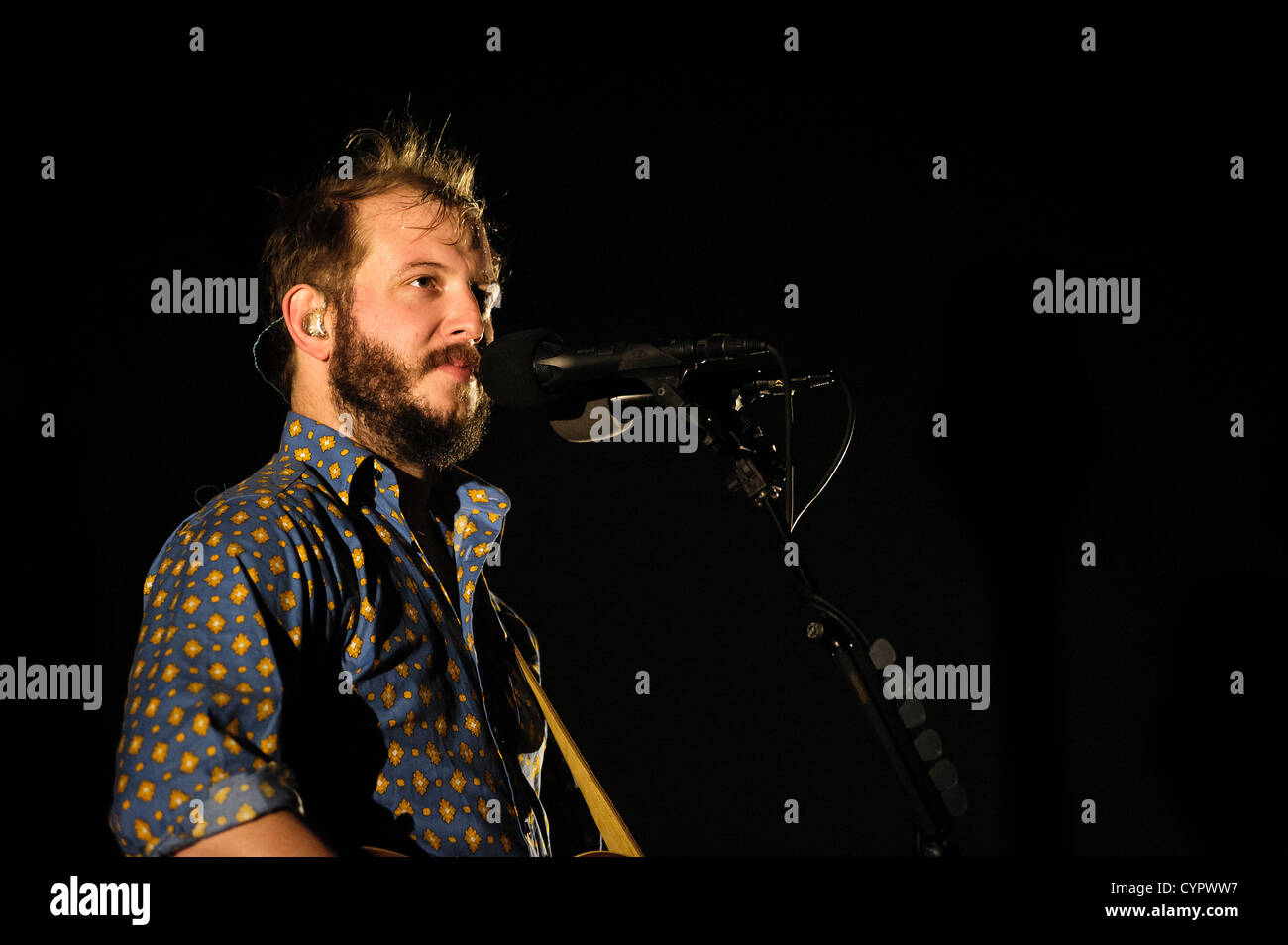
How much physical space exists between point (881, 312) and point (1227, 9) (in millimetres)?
1047

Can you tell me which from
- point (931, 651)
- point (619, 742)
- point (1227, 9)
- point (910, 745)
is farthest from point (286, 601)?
point (1227, 9)

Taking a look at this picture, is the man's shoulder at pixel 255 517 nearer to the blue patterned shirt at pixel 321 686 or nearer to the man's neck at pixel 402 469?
the blue patterned shirt at pixel 321 686

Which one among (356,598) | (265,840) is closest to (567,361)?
(356,598)

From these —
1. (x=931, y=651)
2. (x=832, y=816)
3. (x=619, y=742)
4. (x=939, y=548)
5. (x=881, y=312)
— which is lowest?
(x=832, y=816)

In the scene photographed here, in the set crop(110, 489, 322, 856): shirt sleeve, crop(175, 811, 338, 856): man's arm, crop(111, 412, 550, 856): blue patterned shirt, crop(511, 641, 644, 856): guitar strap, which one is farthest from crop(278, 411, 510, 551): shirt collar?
crop(175, 811, 338, 856): man's arm

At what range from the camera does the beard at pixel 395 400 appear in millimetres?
1958

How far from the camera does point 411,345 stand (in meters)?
1.96

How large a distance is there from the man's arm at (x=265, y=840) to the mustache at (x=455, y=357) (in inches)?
33.8

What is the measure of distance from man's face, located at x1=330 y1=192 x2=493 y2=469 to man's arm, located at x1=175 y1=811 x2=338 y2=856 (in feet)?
2.64

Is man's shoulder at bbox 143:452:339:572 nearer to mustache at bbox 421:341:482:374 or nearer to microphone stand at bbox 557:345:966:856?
mustache at bbox 421:341:482:374

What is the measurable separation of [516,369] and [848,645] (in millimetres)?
578

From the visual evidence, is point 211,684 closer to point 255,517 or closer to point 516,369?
point 255,517

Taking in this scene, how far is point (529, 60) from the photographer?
97.0 inches
